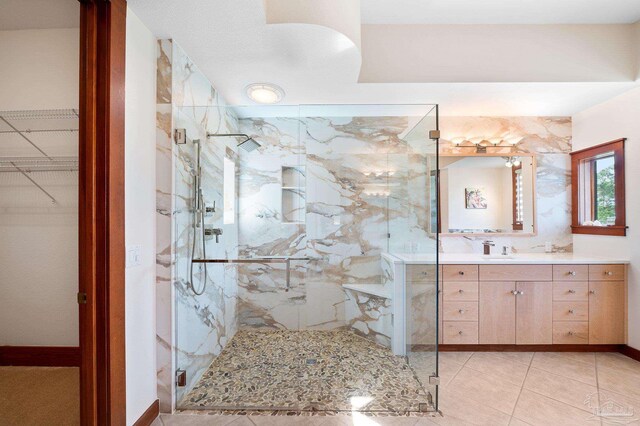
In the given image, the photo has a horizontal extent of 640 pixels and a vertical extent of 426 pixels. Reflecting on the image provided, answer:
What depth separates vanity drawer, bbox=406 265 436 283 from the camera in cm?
216

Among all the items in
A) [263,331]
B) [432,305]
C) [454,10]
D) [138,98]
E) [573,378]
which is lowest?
[573,378]

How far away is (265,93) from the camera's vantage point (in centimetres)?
253

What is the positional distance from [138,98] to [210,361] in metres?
1.96

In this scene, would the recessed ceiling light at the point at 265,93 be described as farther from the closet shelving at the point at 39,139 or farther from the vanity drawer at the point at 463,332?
the vanity drawer at the point at 463,332

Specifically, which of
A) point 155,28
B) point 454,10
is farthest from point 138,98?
point 454,10

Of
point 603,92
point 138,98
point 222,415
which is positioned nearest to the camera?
point 138,98

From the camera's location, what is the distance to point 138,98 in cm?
170

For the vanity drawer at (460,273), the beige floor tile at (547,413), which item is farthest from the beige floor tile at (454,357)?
the vanity drawer at (460,273)

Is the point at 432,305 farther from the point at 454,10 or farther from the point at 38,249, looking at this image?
the point at 38,249

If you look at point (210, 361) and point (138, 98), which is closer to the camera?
point (138, 98)

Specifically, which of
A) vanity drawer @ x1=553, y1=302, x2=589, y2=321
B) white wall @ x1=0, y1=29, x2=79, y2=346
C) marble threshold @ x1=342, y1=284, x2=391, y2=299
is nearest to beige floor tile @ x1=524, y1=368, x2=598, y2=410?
vanity drawer @ x1=553, y1=302, x2=589, y2=321

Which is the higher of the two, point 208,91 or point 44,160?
point 208,91

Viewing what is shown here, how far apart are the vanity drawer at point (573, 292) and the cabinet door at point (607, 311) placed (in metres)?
0.05

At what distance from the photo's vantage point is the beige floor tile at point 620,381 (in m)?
2.14
